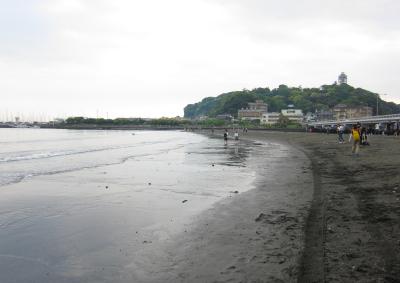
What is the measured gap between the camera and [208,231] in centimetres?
909

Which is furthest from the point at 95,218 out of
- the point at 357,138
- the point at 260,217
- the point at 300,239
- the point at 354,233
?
the point at 357,138

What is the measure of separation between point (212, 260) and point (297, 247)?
5.41 feet

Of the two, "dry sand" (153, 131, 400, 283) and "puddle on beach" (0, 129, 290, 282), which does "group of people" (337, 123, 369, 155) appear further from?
"dry sand" (153, 131, 400, 283)

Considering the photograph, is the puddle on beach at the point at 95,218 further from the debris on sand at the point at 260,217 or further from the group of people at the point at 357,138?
the group of people at the point at 357,138

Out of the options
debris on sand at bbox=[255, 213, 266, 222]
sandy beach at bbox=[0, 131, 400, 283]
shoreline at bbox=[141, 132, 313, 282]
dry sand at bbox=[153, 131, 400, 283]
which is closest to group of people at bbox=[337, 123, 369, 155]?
sandy beach at bbox=[0, 131, 400, 283]

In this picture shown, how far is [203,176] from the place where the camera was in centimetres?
1944

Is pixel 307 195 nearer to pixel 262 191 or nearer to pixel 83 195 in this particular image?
pixel 262 191

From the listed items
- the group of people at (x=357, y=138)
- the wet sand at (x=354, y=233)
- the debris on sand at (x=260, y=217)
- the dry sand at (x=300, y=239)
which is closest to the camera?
the wet sand at (x=354, y=233)

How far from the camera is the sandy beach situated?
634 centimetres

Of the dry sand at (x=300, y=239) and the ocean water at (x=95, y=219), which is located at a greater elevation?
the dry sand at (x=300, y=239)

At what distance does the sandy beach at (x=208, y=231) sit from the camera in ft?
20.8

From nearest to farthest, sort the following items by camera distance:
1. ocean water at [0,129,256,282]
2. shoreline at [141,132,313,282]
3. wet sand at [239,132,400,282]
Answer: wet sand at [239,132,400,282] → shoreline at [141,132,313,282] → ocean water at [0,129,256,282]

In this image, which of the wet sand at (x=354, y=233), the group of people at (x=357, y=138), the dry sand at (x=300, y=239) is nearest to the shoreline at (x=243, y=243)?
the dry sand at (x=300, y=239)

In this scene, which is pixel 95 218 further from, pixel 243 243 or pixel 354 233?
pixel 354 233
